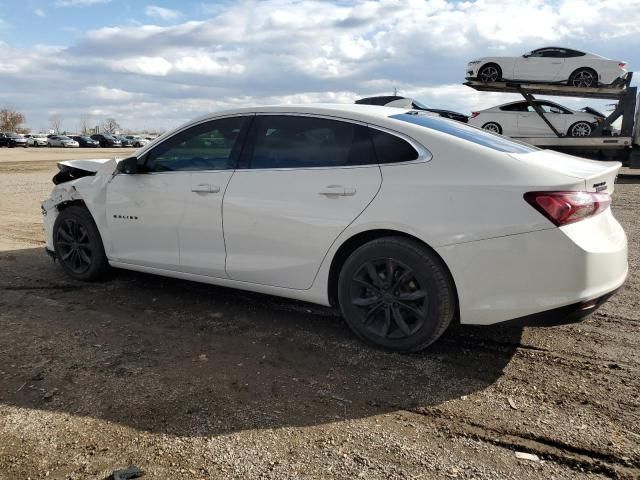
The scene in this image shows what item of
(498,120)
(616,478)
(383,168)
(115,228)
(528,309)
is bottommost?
(616,478)

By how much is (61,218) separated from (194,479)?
142 inches

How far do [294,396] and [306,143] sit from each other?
177 cm

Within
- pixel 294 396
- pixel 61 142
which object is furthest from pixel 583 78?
pixel 61 142

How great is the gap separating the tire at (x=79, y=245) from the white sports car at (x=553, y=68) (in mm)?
13257

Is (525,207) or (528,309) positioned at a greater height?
(525,207)

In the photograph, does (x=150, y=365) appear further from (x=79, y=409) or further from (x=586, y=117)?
(x=586, y=117)

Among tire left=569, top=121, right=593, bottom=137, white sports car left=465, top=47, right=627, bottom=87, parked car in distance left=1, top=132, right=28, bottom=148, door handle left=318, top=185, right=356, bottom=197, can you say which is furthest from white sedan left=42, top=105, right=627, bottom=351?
parked car in distance left=1, top=132, right=28, bottom=148

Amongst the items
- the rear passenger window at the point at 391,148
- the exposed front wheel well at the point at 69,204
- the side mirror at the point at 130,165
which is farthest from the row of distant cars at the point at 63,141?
the rear passenger window at the point at 391,148

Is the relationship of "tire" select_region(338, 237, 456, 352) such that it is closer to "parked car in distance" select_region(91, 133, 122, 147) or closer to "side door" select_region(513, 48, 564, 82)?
"side door" select_region(513, 48, 564, 82)

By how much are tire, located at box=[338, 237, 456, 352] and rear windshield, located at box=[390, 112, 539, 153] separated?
82 centimetres

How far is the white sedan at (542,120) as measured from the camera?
1553cm

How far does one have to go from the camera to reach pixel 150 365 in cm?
339

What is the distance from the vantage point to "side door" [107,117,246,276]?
4062 millimetres

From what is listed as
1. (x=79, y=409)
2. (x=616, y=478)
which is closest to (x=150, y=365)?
(x=79, y=409)
